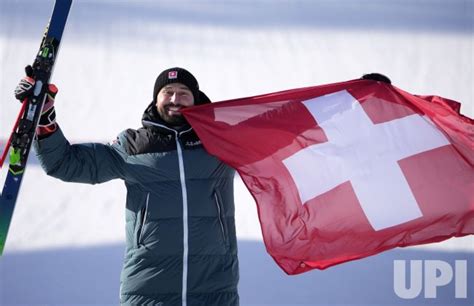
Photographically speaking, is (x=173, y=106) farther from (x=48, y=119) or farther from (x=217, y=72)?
(x=217, y=72)

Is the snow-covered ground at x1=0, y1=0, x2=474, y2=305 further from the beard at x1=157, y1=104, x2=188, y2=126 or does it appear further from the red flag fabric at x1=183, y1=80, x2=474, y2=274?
the beard at x1=157, y1=104, x2=188, y2=126

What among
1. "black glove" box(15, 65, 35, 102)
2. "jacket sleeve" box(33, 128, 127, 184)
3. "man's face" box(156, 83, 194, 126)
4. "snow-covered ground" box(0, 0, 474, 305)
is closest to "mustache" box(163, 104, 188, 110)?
"man's face" box(156, 83, 194, 126)

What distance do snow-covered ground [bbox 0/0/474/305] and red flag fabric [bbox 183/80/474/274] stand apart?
4.12 feet

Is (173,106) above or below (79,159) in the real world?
above

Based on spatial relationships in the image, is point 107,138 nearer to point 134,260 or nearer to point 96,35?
point 96,35

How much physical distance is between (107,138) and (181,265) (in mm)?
1657

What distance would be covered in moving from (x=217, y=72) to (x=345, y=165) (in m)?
1.50

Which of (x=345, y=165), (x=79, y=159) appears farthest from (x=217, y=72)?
(x=79, y=159)

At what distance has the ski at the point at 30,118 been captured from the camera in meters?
3.22

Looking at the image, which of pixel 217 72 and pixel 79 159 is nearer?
pixel 79 159

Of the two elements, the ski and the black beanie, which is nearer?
the ski

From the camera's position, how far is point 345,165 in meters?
3.50

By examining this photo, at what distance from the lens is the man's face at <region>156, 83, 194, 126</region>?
334cm

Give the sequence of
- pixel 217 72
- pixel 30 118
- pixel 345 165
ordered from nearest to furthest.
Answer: pixel 30 118, pixel 345 165, pixel 217 72
